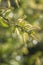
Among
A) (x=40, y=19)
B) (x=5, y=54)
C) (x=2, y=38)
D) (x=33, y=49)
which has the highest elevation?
(x=40, y=19)

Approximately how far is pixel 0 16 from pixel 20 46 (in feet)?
4.83

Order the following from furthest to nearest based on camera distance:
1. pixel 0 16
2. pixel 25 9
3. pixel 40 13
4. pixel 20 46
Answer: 1. pixel 40 13
2. pixel 25 9
3. pixel 20 46
4. pixel 0 16

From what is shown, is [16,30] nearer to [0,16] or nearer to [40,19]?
[0,16]

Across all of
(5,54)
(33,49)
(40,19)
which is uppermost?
(40,19)

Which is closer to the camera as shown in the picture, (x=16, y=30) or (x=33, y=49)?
(x=16, y=30)

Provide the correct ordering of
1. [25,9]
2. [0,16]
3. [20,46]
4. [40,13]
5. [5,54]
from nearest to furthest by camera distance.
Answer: [0,16]
[5,54]
[20,46]
[25,9]
[40,13]

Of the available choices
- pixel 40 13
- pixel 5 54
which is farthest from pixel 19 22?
pixel 40 13

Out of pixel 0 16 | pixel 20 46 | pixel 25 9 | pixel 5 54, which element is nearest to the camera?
pixel 0 16

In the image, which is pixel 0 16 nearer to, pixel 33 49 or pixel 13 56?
pixel 13 56

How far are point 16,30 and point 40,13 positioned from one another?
2.05m

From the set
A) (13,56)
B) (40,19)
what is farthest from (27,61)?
(40,19)

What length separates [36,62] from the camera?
2.74 m

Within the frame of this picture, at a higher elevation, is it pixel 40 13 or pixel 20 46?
pixel 40 13

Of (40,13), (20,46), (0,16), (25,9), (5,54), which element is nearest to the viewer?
(0,16)
